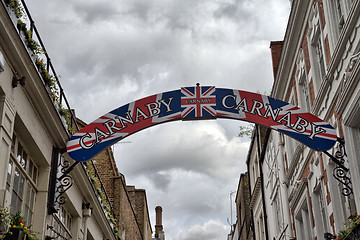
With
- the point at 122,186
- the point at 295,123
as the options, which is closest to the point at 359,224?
the point at 295,123

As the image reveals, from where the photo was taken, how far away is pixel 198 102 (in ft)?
48.8

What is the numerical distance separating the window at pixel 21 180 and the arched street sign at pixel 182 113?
117cm

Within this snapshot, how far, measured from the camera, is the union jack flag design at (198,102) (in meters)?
14.8

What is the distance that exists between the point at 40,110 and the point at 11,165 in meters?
2.03

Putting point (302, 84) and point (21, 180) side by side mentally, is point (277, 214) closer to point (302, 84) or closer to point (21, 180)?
point (302, 84)

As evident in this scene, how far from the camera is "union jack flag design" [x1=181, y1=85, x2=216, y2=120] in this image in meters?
14.8

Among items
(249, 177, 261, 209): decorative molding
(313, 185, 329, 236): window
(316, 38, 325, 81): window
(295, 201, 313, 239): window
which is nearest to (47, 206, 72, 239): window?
(313, 185, 329, 236): window

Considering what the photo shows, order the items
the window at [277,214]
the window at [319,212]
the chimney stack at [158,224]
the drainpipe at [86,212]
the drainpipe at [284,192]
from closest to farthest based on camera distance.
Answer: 1. the window at [319,212]
2. the drainpipe at [86,212]
3. the drainpipe at [284,192]
4. the window at [277,214]
5. the chimney stack at [158,224]

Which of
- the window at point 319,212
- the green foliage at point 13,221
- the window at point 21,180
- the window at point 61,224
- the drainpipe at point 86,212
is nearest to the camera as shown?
the green foliage at point 13,221

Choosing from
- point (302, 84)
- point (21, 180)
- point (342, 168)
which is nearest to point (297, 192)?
point (302, 84)

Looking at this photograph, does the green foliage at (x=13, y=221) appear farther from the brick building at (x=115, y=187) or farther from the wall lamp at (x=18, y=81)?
the brick building at (x=115, y=187)

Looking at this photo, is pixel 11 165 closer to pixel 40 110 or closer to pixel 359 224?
pixel 40 110

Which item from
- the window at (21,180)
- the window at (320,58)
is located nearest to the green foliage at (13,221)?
the window at (21,180)

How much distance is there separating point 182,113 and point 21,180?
401 cm
